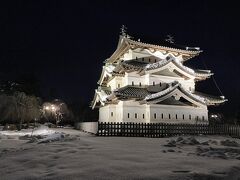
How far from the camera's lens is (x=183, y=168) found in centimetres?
552

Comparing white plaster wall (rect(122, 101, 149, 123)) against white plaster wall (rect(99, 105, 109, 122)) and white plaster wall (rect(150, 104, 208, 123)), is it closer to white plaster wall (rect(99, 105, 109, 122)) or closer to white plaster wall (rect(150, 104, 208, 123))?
white plaster wall (rect(150, 104, 208, 123))

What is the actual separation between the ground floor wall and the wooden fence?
3335mm

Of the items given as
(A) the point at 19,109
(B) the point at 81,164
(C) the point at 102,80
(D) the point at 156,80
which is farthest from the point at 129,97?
(A) the point at 19,109

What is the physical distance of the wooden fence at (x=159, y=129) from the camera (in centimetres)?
1830

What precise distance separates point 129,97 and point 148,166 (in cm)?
1675

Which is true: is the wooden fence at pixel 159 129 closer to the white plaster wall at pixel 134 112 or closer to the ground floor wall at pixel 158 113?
the ground floor wall at pixel 158 113

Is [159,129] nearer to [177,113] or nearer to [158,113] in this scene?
[158,113]

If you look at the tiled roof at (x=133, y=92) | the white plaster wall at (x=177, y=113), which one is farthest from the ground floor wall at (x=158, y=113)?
the tiled roof at (x=133, y=92)

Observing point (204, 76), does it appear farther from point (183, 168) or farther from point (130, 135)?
point (183, 168)

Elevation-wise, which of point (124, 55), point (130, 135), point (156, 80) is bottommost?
point (130, 135)

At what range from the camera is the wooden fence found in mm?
18297

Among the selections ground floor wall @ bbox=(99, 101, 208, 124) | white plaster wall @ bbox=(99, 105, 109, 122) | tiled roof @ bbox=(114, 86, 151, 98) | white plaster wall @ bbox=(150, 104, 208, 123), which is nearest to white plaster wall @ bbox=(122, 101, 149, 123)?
ground floor wall @ bbox=(99, 101, 208, 124)

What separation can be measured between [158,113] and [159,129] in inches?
168

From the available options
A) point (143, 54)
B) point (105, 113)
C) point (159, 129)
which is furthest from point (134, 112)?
point (143, 54)
